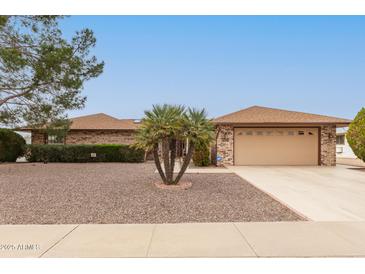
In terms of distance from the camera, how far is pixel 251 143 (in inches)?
624

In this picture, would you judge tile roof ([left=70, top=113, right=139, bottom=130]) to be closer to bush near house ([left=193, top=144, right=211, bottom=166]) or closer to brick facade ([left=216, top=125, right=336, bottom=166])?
bush near house ([left=193, top=144, right=211, bottom=166])

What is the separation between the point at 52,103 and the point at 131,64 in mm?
8906

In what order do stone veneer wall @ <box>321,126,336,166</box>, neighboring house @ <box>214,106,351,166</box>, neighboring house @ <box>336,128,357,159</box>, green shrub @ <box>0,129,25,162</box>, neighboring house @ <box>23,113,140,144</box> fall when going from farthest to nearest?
neighboring house @ <box>336,128,357,159</box>, neighboring house @ <box>23,113,140,144</box>, green shrub @ <box>0,129,25,162</box>, neighboring house @ <box>214,106,351,166</box>, stone veneer wall @ <box>321,126,336,166</box>

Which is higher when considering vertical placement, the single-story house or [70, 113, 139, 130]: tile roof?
[70, 113, 139, 130]: tile roof

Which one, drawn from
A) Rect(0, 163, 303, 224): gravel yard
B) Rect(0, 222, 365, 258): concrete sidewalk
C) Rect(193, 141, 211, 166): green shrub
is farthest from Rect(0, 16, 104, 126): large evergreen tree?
Rect(0, 222, 365, 258): concrete sidewalk

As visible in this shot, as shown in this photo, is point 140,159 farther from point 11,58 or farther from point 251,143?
point 11,58

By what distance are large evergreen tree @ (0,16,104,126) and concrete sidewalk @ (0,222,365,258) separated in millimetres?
9041

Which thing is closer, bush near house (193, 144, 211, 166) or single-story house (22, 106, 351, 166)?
bush near house (193, 144, 211, 166)

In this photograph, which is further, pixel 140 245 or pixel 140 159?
pixel 140 159

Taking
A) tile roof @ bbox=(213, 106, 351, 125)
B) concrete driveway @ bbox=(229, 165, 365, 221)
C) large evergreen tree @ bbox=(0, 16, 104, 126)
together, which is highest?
large evergreen tree @ bbox=(0, 16, 104, 126)

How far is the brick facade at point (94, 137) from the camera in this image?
1923 centimetres

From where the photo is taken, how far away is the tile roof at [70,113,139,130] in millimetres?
19661

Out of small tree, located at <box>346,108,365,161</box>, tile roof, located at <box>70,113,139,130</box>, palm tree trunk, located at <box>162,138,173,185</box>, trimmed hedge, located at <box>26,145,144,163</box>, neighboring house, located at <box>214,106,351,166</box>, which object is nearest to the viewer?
palm tree trunk, located at <box>162,138,173,185</box>
